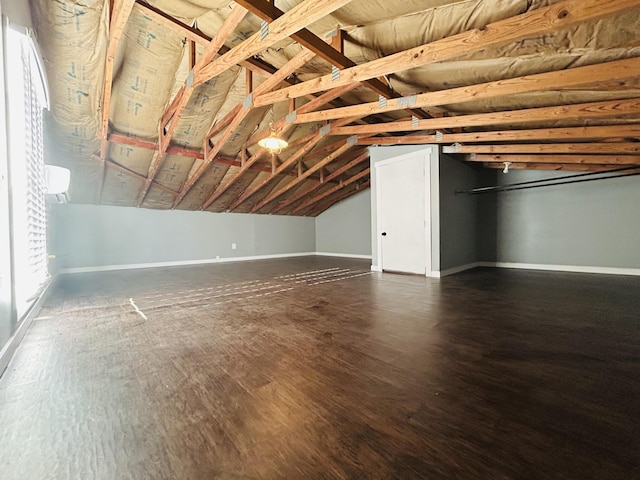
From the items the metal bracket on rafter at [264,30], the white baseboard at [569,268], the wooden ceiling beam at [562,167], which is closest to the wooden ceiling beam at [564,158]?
the wooden ceiling beam at [562,167]

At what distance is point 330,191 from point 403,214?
11.2 feet

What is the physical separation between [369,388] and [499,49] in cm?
303

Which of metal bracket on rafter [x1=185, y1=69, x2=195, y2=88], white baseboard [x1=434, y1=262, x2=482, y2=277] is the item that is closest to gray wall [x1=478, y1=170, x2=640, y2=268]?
white baseboard [x1=434, y1=262, x2=482, y2=277]

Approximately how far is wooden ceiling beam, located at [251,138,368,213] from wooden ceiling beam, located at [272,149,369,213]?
491 mm

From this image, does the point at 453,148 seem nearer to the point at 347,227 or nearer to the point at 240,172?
the point at 240,172

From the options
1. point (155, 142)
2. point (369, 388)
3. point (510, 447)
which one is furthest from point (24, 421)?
point (155, 142)

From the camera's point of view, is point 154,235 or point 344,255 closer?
point 154,235

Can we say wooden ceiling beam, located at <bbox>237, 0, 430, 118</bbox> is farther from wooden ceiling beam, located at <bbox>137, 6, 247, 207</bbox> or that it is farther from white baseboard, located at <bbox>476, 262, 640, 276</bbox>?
white baseboard, located at <bbox>476, 262, 640, 276</bbox>

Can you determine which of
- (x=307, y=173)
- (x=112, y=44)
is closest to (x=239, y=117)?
(x=112, y=44)

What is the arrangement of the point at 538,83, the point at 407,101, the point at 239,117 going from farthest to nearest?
the point at 239,117 → the point at 407,101 → the point at 538,83

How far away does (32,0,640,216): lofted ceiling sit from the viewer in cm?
223

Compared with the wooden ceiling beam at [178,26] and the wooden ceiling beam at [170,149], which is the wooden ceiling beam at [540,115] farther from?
the wooden ceiling beam at [170,149]

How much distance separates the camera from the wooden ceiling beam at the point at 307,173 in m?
5.87

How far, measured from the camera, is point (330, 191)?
845 cm
